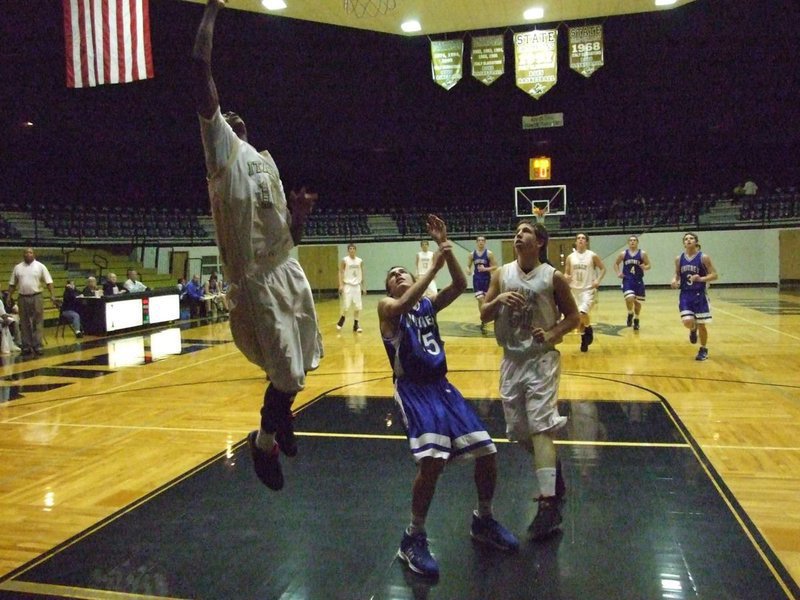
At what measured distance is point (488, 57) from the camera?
43.1 ft

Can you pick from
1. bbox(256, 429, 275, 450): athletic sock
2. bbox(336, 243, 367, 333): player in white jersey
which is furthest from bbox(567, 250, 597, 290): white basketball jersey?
bbox(256, 429, 275, 450): athletic sock

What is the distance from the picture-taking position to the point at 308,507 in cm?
382

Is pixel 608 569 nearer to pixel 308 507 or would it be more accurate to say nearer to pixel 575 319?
pixel 575 319

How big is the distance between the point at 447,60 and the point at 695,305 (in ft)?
23.6

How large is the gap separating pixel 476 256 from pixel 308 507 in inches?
374

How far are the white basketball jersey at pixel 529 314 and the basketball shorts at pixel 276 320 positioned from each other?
120 centimetres

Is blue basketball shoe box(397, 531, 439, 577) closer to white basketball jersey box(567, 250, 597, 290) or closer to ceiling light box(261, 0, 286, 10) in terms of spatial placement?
white basketball jersey box(567, 250, 597, 290)

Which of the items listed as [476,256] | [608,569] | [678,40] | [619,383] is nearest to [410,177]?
[678,40]

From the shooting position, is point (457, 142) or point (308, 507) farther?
point (457, 142)

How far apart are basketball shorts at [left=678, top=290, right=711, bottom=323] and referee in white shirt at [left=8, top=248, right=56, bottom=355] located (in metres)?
9.54

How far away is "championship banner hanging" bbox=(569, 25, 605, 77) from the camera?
12.8 m

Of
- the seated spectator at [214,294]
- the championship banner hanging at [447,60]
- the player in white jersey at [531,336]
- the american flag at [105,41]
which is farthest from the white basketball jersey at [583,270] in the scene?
the seated spectator at [214,294]

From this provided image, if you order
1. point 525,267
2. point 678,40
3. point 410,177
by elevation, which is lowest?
point 525,267

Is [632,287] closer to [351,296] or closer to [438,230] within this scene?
[351,296]
